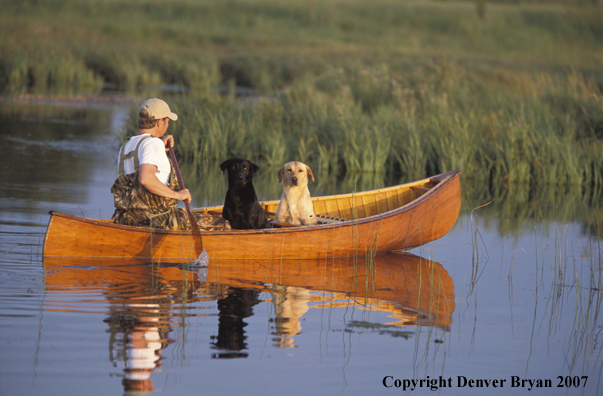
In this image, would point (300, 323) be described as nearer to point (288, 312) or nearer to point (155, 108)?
point (288, 312)

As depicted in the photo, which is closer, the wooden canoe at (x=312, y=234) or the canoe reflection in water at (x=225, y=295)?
the canoe reflection in water at (x=225, y=295)

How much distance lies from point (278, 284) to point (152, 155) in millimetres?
1777

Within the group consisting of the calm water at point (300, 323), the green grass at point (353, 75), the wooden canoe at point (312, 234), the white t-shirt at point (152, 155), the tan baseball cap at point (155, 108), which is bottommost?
the calm water at point (300, 323)

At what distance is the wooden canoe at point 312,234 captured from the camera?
716cm

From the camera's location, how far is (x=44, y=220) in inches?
372

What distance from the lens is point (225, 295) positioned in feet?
22.1

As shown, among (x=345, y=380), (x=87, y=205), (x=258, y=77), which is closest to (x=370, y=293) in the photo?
(x=345, y=380)

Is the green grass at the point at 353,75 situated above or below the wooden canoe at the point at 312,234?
above

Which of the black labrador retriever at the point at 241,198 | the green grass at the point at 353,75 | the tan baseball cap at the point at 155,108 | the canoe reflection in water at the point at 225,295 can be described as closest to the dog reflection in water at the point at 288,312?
the canoe reflection in water at the point at 225,295

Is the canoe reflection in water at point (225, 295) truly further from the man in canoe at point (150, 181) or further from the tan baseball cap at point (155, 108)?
the tan baseball cap at point (155, 108)

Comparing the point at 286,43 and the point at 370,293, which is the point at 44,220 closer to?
the point at 370,293

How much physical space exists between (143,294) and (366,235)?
115 inches

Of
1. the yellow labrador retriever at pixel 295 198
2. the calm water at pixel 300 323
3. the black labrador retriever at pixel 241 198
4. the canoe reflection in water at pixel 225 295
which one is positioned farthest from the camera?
the yellow labrador retriever at pixel 295 198

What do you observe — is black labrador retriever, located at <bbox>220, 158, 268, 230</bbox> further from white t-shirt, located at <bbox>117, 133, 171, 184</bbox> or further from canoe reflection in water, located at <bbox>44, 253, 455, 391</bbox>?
white t-shirt, located at <bbox>117, 133, 171, 184</bbox>
